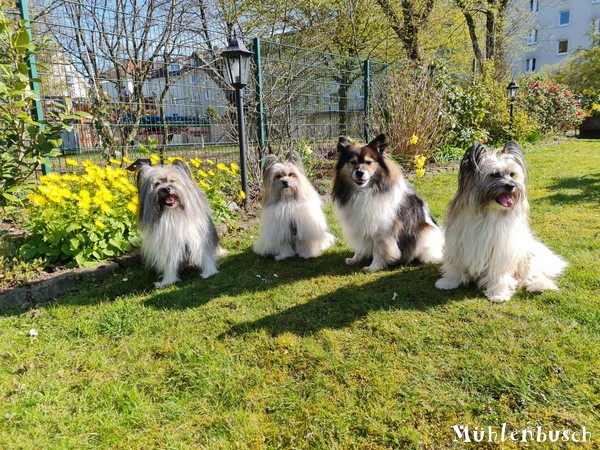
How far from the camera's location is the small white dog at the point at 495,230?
2906 mm

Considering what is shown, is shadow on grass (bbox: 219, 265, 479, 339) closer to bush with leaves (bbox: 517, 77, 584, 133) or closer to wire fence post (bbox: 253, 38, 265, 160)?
wire fence post (bbox: 253, 38, 265, 160)

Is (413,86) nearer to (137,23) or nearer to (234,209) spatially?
(234,209)

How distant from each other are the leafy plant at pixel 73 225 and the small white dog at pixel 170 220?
563 millimetres

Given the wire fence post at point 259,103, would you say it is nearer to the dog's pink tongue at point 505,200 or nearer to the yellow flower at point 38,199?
the yellow flower at point 38,199

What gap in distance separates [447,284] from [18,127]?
458cm

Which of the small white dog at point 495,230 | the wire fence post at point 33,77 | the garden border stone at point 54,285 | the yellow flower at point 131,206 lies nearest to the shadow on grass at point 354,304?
the small white dog at point 495,230

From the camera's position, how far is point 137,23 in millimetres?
8258

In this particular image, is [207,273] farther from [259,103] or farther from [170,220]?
[259,103]

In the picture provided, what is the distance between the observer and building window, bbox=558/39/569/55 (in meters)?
36.2

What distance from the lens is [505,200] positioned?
289 centimetres

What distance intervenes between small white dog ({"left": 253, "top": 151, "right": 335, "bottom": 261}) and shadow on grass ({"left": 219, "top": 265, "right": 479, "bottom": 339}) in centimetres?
100

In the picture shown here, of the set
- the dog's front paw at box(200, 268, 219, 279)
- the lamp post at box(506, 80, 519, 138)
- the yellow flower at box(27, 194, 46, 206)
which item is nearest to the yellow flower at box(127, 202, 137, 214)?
the yellow flower at box(27, 194, 46, 206)

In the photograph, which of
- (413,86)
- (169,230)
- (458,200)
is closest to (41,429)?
(169,230)

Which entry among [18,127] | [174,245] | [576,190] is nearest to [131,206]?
[174,245]
